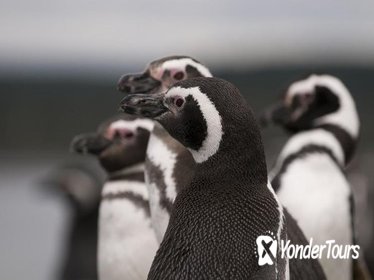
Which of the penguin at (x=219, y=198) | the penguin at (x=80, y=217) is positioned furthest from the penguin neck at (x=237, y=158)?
the penguin at (x=80, y=217)

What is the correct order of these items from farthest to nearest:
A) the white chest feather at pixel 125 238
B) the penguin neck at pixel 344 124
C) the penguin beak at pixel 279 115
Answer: the penguin beak at pixel 279 115, the penguin neck at pixel 344 124, the white chest feather at pixel 125 238

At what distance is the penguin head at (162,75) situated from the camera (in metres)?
→ 5.85

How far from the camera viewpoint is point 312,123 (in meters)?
6.98

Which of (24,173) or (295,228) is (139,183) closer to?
(295,228)

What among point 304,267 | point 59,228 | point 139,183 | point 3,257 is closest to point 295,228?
point 304,267

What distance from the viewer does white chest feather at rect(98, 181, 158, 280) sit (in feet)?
20.6

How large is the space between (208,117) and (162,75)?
1.47 metres

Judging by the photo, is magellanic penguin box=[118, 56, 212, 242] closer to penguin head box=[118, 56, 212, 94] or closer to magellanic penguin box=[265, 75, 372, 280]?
penguin head box=[118, 56, 212, 94]

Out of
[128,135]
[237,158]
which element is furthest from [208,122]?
[128,135]

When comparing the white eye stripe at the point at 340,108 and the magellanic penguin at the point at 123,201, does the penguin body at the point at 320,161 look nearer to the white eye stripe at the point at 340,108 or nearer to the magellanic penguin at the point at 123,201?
the white eye stripe at the point at 340,108

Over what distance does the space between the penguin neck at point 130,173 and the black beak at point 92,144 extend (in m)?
0.16

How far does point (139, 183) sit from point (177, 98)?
2.03 metres

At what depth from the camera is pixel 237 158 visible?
4.56 metres

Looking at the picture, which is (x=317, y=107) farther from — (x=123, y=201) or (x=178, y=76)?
(x=178, y=76)
